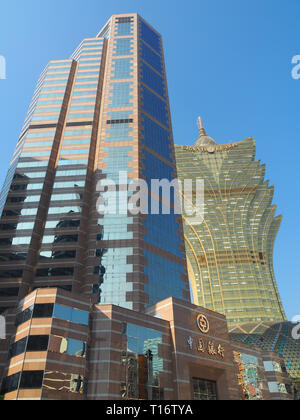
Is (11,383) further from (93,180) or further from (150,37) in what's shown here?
(150,37)

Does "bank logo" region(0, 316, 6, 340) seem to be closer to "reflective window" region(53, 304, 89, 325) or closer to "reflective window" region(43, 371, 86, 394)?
"reflective window" region(53, 304, 89, 325)

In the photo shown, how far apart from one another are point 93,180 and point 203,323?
1953 inches

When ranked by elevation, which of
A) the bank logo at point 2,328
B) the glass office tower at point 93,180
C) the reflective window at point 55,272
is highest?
the glass office tower at point 93,180

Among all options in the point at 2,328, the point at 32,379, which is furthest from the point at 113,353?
the point at 2,328

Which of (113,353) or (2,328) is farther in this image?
(2,328)

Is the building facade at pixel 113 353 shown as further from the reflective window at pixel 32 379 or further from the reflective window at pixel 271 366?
the reflective window at pixel 271 366

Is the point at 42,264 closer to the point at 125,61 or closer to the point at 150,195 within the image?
the point at 150,195

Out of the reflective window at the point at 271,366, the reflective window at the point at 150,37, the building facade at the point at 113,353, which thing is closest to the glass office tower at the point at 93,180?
the reflective window at the point at 150,37

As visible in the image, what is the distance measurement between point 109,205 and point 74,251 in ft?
47.1

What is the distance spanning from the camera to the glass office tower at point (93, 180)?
76250 millimetres

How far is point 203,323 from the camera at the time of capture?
6009 centimetres

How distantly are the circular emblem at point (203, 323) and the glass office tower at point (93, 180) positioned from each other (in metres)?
14.1

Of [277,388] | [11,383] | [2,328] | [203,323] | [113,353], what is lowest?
[11,383]
